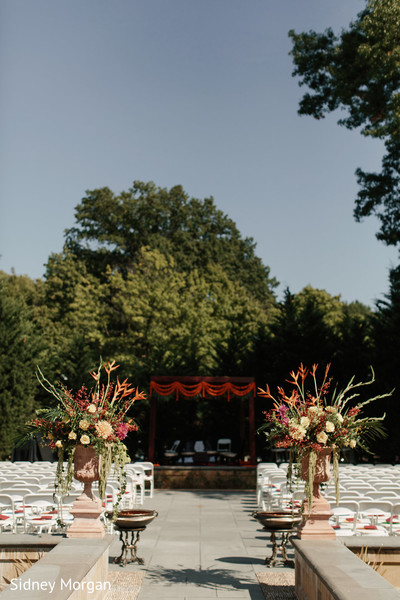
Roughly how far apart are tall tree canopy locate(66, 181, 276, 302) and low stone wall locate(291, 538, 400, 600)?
110 ft

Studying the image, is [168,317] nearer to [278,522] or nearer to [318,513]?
[278,522]

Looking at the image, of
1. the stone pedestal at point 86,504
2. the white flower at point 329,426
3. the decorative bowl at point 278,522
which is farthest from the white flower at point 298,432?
the stone pedestal at point 86,504

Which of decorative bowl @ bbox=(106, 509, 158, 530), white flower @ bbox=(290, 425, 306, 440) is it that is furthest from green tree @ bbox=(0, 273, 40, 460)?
white flower @ bbox=(290, 425, 306, 440)

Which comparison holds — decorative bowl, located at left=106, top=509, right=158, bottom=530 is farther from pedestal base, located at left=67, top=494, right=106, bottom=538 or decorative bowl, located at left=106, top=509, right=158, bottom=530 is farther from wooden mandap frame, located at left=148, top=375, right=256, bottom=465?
wooden mandap frame, located at left=148, top=375, right=256, bottom=465

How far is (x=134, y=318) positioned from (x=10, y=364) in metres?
10.3

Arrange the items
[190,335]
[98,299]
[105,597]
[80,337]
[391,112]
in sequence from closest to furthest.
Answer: [105,597] < [391,112] < [80,337] < [190,335] < [98,299]

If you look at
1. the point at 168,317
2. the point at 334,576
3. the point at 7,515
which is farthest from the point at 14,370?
the point at 334,576

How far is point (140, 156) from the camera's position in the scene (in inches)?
902

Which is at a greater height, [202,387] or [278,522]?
[202,387]

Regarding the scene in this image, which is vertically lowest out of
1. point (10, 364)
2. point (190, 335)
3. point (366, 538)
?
point (366, 538)

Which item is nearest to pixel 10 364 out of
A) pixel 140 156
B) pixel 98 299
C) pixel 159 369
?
pixel 159 369

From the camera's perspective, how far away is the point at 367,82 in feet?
62.7

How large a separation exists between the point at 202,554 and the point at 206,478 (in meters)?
10.7

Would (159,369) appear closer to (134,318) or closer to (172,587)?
(134,318)
